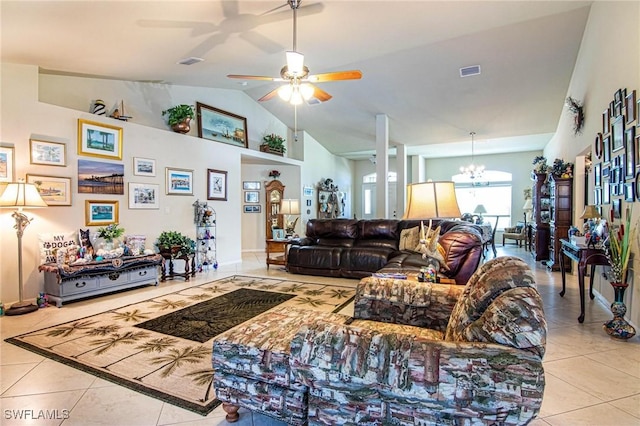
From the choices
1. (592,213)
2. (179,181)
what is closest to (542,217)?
(592,213)

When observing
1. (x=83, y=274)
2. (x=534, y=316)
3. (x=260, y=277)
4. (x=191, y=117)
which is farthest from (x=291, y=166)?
(x=534, y=316)

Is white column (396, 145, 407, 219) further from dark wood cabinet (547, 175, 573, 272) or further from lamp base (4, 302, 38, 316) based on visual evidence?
lamp base (4, 302, 38, 316)

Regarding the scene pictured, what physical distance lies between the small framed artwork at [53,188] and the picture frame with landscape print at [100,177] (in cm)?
18

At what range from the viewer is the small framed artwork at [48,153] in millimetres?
4117

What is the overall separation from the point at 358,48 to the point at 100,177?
4263 millimetres

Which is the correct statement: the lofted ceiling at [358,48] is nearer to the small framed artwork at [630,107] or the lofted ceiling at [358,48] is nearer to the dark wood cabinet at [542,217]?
the dark wood cabinet at [542,217]

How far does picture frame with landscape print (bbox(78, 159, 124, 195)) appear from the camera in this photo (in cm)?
464

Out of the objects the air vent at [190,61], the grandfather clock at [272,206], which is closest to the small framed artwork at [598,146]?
the air vent at [190,61]

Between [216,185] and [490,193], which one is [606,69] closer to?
[216,185]

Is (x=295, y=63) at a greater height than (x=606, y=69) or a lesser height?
lesser

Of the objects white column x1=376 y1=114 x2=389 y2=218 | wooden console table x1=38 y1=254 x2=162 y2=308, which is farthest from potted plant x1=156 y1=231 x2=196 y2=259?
white column x1=376 y1=114 x2=389 y2=218

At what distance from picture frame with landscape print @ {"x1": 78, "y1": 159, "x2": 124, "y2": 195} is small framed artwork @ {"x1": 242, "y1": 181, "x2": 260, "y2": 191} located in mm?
3619

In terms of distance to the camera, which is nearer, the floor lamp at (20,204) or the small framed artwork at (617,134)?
the small framed artwork at (617,134)

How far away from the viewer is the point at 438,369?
1.26 meters
